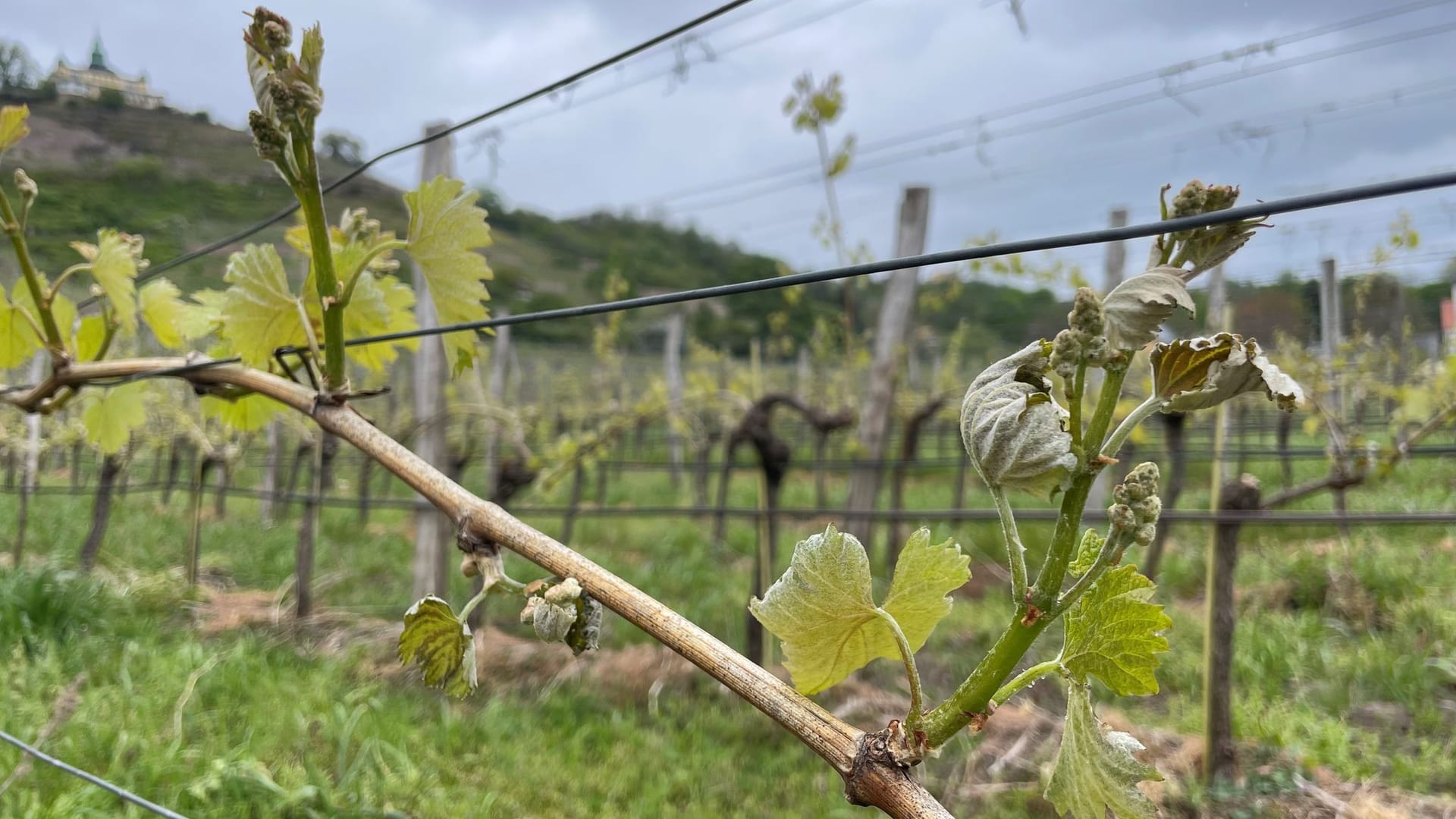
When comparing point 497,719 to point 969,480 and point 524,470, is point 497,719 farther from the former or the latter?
point 969,480

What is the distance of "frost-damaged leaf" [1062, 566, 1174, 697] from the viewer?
42 centimetres

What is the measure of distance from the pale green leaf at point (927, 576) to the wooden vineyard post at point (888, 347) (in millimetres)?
3921

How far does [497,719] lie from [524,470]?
5.61 ft

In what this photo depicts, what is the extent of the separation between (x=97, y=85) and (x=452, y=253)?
178cm

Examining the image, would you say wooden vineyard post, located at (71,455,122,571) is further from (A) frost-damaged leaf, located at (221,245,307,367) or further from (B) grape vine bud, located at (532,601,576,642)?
(B) grape vine bud, located at (532,601,576,642)

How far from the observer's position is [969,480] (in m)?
10.3

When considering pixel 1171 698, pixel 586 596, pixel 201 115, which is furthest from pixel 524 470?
pixel 586 596

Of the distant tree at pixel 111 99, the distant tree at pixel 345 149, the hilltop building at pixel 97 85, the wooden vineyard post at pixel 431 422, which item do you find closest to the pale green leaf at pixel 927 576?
the distant tree at pixel 345 149

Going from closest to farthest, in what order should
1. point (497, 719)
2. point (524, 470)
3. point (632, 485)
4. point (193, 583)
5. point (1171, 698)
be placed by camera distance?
1. point (497, 719)
2. point (1171, 698)
3. point (524, 470)
4. point (193, 583)
5. point (632, 485)

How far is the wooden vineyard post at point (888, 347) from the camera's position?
443cm

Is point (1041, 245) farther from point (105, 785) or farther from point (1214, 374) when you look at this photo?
point (105, 785)

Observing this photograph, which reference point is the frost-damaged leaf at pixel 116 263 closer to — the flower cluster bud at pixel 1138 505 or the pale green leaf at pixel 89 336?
the pale green leaf at pixel 89 336

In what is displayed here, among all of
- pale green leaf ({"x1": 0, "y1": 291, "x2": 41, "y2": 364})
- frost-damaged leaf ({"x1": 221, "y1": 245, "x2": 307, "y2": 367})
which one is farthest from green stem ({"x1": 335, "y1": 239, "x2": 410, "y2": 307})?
pale green leaf ({"x1": 0, "y1": 291, "x2": 41, "y2": 364})

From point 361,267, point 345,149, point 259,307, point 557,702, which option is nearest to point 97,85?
point 345,149
